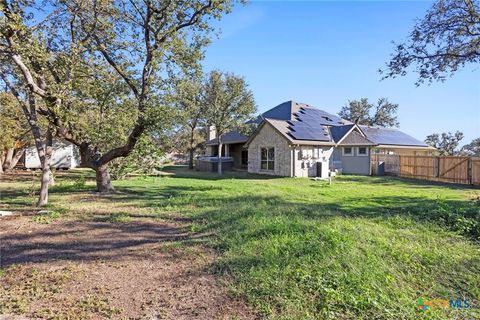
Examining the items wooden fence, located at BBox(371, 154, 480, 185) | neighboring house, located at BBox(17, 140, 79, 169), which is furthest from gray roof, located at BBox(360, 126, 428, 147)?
neighboring house, located at BBox(17, 140, 79, 169)

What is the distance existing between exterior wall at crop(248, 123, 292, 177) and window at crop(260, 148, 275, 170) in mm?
256

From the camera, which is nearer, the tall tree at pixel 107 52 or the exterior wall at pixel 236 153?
the tall tree at pixel 107 52

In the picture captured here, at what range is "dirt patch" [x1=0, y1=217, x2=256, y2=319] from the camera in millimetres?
2908

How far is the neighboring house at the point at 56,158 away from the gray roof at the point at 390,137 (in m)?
26.1

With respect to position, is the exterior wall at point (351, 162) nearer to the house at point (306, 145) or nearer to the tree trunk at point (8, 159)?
the house at point (306, 145)

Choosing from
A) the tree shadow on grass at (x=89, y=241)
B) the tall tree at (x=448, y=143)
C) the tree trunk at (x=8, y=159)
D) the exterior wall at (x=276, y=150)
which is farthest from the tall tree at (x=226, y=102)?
the tall tree at (x=448, y=143)

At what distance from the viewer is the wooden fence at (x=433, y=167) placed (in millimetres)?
16562

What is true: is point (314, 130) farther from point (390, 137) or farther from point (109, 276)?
point (109, 276)

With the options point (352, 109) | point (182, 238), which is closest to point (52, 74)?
point (182, 238)

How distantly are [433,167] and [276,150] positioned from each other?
34.4ft

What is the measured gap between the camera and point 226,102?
888 inches

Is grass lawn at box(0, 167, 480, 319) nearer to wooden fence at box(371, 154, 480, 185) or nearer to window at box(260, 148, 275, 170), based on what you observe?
wooden fence at box(371, 154, 480, 185)

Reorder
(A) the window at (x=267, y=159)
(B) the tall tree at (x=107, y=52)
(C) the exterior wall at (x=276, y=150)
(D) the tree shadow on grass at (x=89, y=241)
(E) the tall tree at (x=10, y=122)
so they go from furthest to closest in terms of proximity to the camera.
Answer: (A) the window at (x=267, y=159)
(C) the exterior wall at (x=276, y=150)
(E) the tall tree at (x=10, y=122)
(B) the tall tree at (x=107, y=52)
(D) the tree shadow on grass at (x=89, y=241)

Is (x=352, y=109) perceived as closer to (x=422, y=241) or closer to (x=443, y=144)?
(x=443, y=144)
